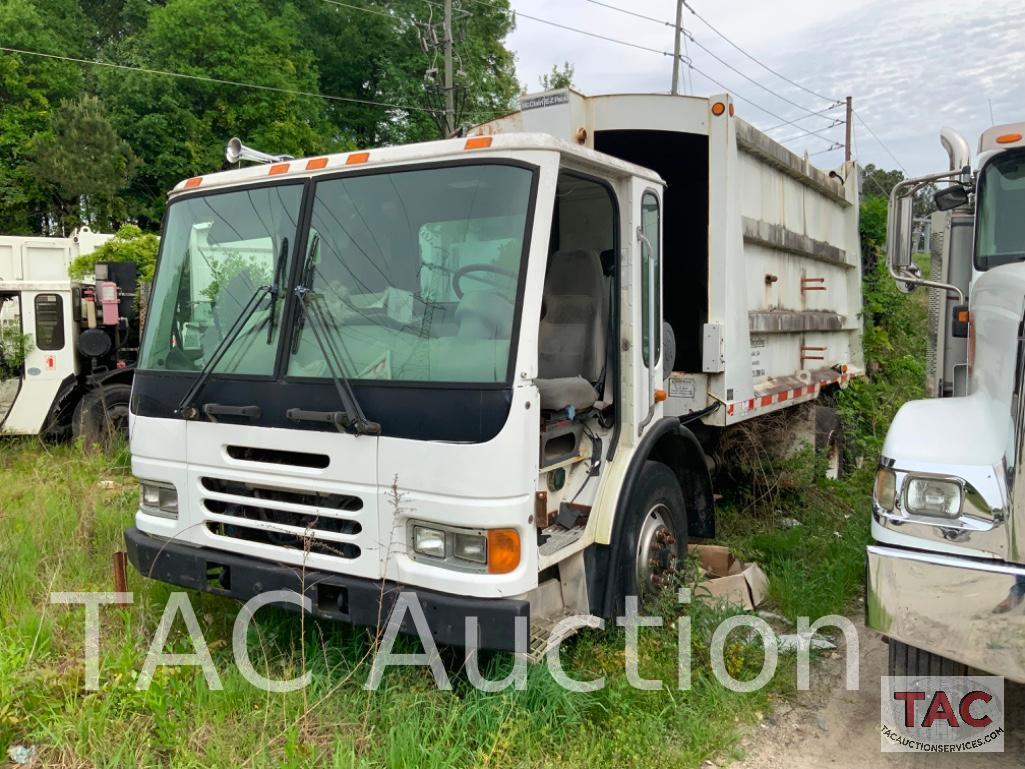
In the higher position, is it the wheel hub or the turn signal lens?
the turn signal lens

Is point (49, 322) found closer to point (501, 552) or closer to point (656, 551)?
point (656, 551)

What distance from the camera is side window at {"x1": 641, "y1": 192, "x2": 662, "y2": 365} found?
4.00 meters

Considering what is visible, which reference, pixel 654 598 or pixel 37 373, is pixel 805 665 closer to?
pixel 654 598

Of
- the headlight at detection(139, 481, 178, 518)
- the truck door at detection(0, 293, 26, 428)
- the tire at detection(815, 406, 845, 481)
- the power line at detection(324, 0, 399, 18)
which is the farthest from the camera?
the power line at detection(324, 0, 399, 18)

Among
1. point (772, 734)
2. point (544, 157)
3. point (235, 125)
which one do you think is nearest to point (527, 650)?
point (772, 734)

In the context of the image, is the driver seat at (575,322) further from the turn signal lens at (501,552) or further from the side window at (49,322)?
the side window at (49,322)

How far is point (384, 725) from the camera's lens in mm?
3246

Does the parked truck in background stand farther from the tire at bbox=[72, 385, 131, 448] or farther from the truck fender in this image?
the truck fender

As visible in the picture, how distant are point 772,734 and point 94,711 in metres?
2.75

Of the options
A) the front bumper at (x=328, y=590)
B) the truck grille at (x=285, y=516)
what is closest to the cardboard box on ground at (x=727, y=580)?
the front bumper at (x=328, y=590)

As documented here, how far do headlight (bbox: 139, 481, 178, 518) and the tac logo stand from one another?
320 cm

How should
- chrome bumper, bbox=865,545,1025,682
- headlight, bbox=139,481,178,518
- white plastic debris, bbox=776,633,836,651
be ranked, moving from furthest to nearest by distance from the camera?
white plastic debris, bbox=776,633,836,651 → headlight, bbox=139,481,178,518 → chrome bumper, bbox=865,545,1025,682

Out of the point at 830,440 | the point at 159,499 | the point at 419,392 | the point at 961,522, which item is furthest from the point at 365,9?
the point at 961,522

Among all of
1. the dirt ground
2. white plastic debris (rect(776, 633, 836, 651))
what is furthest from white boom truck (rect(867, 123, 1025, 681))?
white plastic debris (rect(776, 633, 836, 651))
